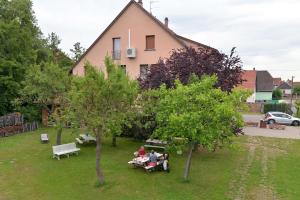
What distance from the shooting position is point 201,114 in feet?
44.4

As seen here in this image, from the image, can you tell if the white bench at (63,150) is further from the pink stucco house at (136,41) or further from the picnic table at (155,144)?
the pink stucco house at (136,41)

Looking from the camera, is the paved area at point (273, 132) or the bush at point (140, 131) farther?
the paved area at point (273, 132)

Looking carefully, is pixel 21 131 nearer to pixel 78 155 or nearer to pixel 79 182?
pixel 78 155

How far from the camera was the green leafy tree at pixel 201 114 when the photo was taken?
13.3m

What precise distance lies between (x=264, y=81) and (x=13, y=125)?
5480 cm

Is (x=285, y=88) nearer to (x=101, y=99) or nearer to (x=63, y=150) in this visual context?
(x=63, y=150)

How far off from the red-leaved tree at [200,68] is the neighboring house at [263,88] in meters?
50.1

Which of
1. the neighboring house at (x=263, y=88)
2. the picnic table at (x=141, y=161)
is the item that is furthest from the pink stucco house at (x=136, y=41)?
the neighboring house at (x=263, y=88)

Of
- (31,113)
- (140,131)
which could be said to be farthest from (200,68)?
(31,113)

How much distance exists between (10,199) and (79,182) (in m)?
2.98

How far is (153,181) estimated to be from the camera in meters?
15.0

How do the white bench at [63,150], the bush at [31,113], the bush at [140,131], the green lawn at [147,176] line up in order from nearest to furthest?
the green lawn at [147,176]
the white bench at [63,150]
the bush at [140,131]
the bush at [31,113]

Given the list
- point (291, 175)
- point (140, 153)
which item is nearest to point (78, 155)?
point (140, 153)

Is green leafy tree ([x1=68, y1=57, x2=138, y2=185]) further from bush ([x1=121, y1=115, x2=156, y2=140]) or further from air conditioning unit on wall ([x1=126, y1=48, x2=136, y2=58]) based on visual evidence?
air conditioning unit on wall ([x1=126, y1=48, x2=136, y2=58])
